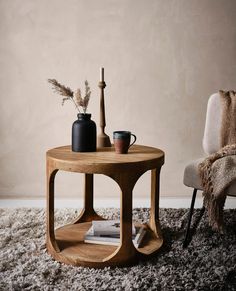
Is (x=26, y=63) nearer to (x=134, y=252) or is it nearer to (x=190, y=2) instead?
(x=190, y=2)

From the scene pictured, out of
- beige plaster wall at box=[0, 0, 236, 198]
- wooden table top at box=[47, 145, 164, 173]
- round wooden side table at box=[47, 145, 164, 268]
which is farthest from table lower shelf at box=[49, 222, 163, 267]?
beige plaster wall at box=[0, 0, 236, 198]

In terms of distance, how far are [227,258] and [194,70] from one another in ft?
4.59

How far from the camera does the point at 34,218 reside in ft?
7.89

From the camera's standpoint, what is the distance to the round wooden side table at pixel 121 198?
1698 millimetres

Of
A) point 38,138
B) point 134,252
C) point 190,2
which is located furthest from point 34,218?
point 190,2

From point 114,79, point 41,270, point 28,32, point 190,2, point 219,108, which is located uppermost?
point 190,2

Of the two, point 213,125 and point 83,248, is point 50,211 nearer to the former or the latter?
point 83,248

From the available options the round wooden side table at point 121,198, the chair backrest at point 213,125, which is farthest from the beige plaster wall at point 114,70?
the round wooden side table at point 121,198

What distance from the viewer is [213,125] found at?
92.0 inches

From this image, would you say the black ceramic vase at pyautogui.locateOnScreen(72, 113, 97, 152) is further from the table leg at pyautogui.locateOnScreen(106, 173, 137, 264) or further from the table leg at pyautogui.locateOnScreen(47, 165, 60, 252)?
the table leg at pyautogui.locateOnScreen(106, 173, 137, 264)

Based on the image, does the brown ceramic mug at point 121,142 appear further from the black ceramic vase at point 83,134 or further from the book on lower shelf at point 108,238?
the book on lower shelf at point 108,238

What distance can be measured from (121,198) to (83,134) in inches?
14.7

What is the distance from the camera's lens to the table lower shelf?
1.77 m

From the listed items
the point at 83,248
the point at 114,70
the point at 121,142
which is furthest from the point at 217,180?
the point at 114,70
